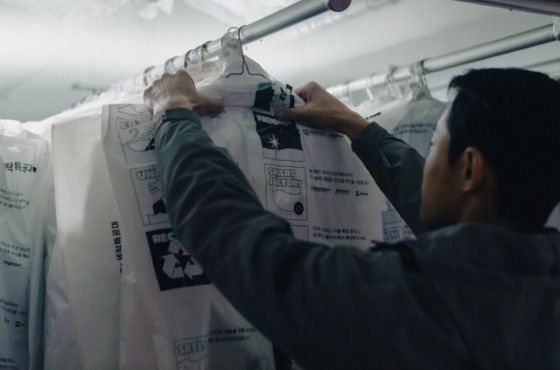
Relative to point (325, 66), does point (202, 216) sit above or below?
below

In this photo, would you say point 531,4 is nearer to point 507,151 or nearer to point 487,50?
point 507,151

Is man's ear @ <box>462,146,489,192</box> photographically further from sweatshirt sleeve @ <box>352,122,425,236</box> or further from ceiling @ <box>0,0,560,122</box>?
ceiling @ <box>0,0,560,122</box>

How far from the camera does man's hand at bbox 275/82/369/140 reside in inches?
30.5

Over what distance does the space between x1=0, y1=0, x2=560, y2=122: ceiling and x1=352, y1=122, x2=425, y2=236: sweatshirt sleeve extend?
1.80ft

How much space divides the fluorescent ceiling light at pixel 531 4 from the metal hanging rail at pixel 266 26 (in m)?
0.19

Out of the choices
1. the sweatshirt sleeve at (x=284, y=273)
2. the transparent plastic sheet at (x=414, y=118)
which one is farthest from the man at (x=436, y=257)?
the transparent plastic sheet at (x=414, y=118)

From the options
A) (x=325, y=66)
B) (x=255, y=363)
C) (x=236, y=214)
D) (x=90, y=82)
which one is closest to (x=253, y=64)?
(x=236, y=214)

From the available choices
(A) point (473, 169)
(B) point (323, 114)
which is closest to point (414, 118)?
(B) point (323, 114)

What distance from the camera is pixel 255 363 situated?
66cm

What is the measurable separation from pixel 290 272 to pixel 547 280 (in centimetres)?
26

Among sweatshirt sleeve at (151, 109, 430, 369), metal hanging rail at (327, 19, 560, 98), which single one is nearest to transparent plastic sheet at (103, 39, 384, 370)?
sweatshirt sleeve at (151, 109, 430, 369)

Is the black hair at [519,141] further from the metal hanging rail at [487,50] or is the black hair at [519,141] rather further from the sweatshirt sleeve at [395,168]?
the metal hanging rail at [487,50]

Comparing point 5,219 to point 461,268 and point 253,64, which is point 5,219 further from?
point 461,268

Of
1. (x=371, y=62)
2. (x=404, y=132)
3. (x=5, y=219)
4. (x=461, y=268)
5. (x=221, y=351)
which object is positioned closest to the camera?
(x=461, y=268)
